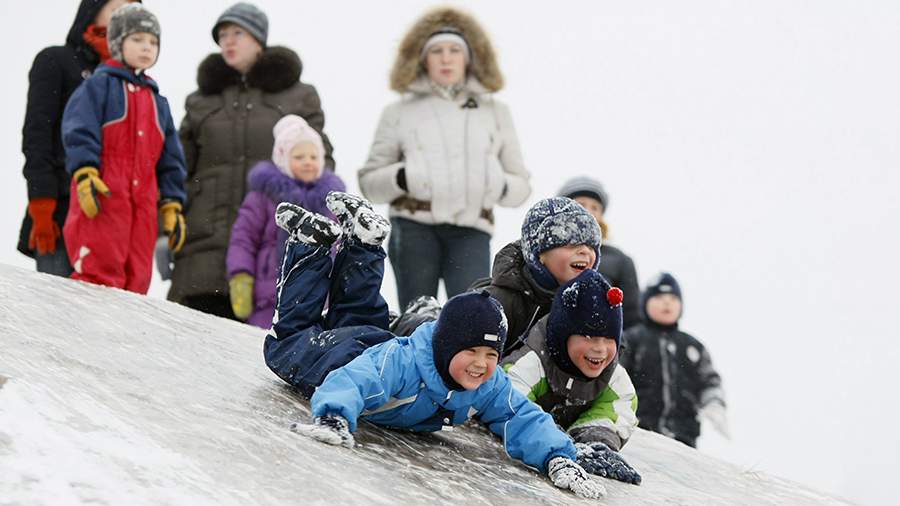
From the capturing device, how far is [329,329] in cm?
457

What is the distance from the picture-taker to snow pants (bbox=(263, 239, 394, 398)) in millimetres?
4234

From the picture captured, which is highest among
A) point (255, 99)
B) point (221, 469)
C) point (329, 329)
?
point (255, 99)

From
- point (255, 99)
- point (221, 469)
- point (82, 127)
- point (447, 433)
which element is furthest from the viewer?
point (255, 99)

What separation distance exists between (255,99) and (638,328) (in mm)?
2838

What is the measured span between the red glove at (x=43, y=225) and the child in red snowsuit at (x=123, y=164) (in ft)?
1.04

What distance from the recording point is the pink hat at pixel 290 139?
6922 mm

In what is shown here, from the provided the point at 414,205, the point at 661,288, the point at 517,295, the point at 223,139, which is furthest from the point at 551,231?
the point at 661,288

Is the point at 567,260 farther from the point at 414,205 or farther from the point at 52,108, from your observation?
the point at 52,108

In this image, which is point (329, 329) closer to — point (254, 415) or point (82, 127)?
point (254, 415)

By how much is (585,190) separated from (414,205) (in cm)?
126

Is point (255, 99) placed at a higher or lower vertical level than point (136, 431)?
higher

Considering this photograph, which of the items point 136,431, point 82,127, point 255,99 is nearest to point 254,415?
point 136,431

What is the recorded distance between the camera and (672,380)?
7.57 m

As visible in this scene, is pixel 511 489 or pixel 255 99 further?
pixel 255 99
